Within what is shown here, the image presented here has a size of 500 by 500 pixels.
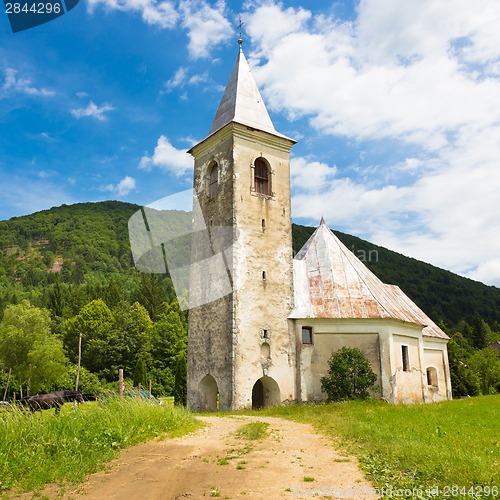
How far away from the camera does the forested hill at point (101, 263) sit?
83438mm

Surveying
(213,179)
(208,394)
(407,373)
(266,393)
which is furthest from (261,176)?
(407,373)

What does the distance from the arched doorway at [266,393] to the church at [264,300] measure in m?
0.05

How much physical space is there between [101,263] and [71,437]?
90367mm

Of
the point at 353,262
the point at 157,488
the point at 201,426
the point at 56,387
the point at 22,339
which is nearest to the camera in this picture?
the point at 157,488

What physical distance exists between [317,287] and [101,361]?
37.7 meters

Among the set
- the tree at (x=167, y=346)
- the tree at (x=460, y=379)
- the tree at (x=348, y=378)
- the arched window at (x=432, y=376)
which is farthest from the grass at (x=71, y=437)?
the tree at (x=167, y=346)

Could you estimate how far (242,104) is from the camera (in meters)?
24.2

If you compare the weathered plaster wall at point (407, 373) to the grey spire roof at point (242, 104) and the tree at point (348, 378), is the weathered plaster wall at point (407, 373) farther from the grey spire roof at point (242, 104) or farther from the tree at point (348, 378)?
the grey spire roof at point (242, 104)

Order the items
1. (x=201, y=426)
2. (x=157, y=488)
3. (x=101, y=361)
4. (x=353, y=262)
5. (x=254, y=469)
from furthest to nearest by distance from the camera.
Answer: (x=101, y=361) → (x=353, y=262) → (x=201, y=426) → (x=254, y=469) → (x=157, y=488)

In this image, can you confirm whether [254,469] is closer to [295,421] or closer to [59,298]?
[295,421]

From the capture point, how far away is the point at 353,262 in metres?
25.2

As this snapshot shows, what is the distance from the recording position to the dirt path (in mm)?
7172

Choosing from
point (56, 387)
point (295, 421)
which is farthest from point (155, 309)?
point (295, 421)

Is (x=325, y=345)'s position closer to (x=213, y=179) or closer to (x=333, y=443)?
(x=213, y=179)
